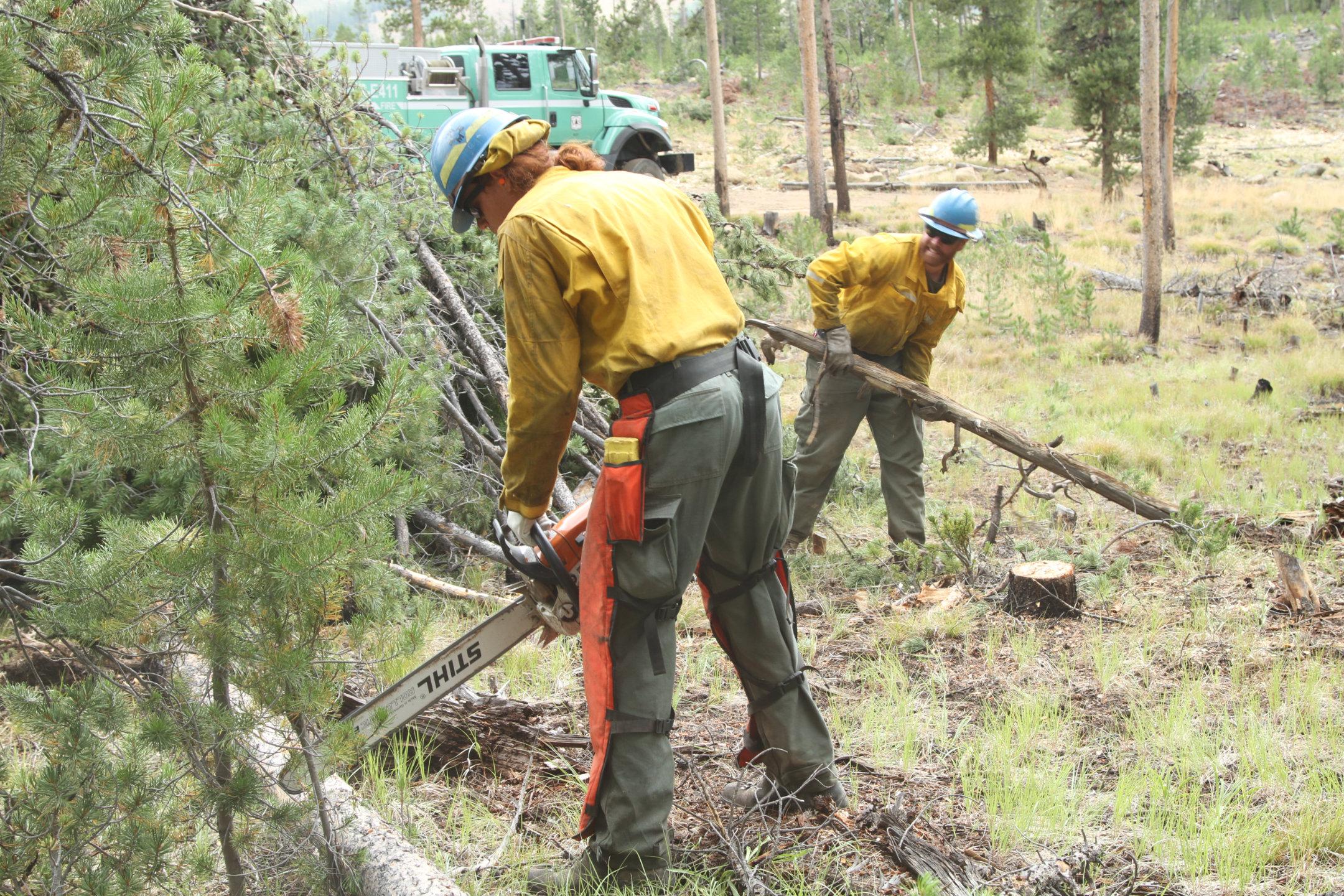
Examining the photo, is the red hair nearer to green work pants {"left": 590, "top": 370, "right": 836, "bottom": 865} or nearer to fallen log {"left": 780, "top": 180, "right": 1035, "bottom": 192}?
green work pants {"left": 590, "top": 370, "right": 836, "bottom": 865}

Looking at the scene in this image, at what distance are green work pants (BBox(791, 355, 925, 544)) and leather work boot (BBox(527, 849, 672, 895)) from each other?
3287 mm

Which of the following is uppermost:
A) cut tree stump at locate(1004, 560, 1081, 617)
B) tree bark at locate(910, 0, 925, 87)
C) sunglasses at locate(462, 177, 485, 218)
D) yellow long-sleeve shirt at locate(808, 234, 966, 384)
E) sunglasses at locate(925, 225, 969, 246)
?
tree bark at locate(910, 0, 925, 87)

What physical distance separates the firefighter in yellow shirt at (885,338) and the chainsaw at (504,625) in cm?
296

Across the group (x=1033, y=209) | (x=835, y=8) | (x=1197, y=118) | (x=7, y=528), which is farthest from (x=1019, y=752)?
(x=835, y=8)

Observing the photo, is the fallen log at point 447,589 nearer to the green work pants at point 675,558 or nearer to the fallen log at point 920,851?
the green work pants at point 675,558

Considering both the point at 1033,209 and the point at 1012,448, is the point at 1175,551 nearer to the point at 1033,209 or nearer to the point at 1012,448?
Answer: the point at 1012,448

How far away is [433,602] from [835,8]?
58075mm

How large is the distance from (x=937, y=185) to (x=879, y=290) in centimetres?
2115

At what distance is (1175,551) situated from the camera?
5410 mm

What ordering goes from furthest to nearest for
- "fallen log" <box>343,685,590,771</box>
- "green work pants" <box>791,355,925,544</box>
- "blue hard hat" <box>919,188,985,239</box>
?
"green work pants" <box>791,355,925,544</box> → "blue hard hat" <box>919,188,985,239</box> → "fallen log" <box>343,685,590,771</box>

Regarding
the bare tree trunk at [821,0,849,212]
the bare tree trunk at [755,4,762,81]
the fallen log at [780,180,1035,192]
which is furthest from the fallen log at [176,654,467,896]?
the bare tree trunk at [755,4,762,81]

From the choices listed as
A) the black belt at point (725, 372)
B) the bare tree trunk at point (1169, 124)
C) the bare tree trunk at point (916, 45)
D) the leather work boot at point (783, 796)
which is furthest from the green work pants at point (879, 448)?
the bare tree trunk at point (916, 45)

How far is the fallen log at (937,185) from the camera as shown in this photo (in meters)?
24.6

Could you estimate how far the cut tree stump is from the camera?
4.80 meters
